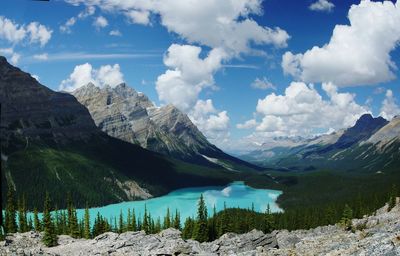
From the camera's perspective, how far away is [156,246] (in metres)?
94.0

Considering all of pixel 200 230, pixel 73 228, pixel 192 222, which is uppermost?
pixel 73 228

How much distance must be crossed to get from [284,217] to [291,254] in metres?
134

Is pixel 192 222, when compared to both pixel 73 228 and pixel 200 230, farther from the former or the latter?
pixel 73 228

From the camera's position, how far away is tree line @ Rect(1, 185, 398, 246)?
439 feet

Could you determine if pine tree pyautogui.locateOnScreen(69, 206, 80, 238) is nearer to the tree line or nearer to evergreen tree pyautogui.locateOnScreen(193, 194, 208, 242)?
the tree line

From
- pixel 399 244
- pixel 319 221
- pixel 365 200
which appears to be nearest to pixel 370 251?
pixel 399 244

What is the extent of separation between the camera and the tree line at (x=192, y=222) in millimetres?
133875

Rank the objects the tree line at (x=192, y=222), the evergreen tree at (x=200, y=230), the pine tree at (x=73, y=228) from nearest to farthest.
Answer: the pine tree at (x=73, y=228) < the tree line at (x=192, y=222) < the evergreen tree at (x=200, y=230)

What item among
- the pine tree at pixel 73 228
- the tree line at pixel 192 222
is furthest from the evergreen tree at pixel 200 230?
the pine tree at pixel 73 228

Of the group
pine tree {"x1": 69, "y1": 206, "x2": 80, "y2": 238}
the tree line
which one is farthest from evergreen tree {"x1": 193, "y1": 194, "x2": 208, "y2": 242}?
pine tree {"x1": 69, "y1": 206, "x2": 80, "y2": 238}

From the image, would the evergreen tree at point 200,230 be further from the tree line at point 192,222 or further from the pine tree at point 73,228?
the pine tree at point 73,228

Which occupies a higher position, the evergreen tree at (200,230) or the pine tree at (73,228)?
the pine tree at (73,228)

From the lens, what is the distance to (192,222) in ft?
470

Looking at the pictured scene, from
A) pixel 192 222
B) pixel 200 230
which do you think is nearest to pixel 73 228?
pixel 192 222
